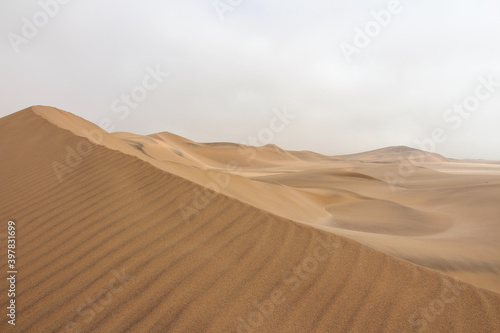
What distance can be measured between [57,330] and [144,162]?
274 cm

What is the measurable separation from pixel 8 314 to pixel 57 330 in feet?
1.31

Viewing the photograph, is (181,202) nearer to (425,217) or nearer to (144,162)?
(144,162)

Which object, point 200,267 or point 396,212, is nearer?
point 200,267

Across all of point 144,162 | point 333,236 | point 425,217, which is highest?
point 144,162

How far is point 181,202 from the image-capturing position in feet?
10.4

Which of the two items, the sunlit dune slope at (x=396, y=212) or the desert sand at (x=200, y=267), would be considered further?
the sunlit dune slope at (x=396, y=212)

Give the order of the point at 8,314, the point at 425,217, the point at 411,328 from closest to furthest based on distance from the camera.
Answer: the point at 411,328 → the point at 8,314 → the point at 425,217

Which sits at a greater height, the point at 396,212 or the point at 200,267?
the point at 200,267

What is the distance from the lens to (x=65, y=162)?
459 centimetres

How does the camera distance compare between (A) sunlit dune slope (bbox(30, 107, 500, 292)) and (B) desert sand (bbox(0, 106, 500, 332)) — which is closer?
(B) desert sand (bbox(0, 106, 500, 332))

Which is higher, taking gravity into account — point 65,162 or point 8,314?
point 65,162

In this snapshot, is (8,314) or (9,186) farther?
(9,186)

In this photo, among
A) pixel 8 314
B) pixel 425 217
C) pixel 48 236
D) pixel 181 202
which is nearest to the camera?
pixel 8 314

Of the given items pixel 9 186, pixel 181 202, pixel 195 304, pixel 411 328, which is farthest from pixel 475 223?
pixel 9 186
